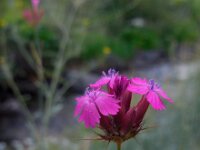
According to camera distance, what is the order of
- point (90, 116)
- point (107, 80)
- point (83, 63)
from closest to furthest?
1. point (90, 116)
2. point (107, 80)
3. point (83, 63)

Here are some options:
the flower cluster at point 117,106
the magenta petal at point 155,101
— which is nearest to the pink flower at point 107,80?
the flower cluster at point 117,106

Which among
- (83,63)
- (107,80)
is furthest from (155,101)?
(83,63)

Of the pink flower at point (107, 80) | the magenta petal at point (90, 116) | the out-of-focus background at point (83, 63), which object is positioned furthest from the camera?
the out-of-focus background at point (83, 63)

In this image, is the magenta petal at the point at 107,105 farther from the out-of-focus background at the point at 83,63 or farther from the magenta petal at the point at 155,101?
the out-of-focus background at the point at 83,63

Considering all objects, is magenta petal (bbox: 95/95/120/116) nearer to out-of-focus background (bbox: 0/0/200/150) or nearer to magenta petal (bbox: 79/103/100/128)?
magenta petal (bbox: 79/103/100/128)

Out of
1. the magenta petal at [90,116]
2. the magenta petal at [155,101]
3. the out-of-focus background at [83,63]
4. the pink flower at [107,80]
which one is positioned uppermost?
the out-of-focus background at [83,63]

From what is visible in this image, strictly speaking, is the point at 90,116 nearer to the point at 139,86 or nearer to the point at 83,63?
the point at 139,86

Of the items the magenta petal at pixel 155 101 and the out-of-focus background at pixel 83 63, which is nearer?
the magenta petal at pixel 155 101
